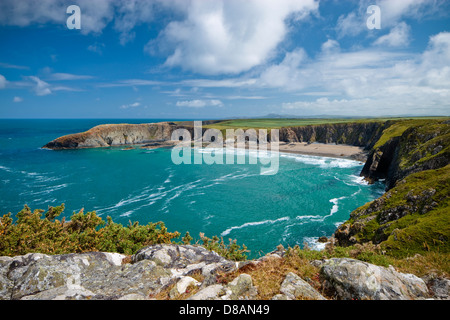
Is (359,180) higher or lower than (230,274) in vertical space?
lower

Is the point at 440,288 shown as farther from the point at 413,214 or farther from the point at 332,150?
the point at 332,150

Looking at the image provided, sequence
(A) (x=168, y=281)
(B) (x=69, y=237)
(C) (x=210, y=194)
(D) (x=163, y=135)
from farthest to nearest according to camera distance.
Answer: (D) (x=163, y=135) < (C) (x=210, y=194) < (B) (x=69, y=237) < (A) (x=168, y=281)

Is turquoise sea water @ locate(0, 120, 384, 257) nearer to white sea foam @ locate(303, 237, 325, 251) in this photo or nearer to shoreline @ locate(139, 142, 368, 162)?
white sea foam @ locate(303, 237, 325, 251)

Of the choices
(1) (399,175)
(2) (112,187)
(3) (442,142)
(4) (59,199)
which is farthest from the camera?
(2) (112,187)

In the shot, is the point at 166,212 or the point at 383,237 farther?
the point at 166,212

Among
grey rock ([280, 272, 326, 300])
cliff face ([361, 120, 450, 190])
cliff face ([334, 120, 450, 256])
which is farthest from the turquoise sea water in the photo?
grey rock ([280, 272, 326, 300])

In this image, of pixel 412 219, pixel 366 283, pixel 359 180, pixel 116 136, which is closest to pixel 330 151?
pixel 359 180
